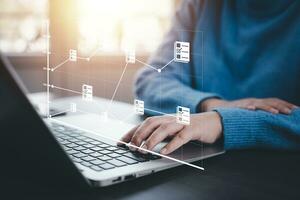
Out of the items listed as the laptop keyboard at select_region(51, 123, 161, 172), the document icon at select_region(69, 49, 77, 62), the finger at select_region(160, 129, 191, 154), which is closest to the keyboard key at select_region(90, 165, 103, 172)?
the laptop keyboard at select_region(51, 123, 161, 172)

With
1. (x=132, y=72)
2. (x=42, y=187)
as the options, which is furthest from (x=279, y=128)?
(x=42, y=187)

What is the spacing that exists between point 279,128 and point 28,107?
0.46 metres

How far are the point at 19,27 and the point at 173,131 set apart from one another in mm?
793

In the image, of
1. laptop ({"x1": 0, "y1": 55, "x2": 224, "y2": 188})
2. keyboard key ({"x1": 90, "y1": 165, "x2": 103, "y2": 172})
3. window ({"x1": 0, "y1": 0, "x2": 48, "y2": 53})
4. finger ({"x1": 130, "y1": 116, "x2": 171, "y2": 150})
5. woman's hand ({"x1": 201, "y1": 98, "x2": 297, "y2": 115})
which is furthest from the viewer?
window ({"x1": 0, "y1": 0, "x2": 48, "y2": 53})

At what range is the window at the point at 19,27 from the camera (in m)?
1.19

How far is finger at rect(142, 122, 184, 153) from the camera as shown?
0.65m

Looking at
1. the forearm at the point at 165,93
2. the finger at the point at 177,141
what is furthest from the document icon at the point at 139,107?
the finger at the point at 177,141

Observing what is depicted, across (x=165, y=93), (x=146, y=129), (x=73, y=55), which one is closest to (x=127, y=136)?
(x=146, y=129)

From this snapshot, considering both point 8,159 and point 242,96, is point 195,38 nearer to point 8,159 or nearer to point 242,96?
point 242,96

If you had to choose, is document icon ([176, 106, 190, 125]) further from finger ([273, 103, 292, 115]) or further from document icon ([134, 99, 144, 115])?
finger ([273, 103, 292, 115])

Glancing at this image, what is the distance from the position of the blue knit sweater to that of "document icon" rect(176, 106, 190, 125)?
0.04 metres

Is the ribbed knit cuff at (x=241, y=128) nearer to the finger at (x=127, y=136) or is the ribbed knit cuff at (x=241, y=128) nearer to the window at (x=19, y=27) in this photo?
the finger at (x=127, y=136)

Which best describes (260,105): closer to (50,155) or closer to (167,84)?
(167,84)

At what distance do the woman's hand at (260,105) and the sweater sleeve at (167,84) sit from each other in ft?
0.05
